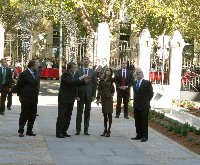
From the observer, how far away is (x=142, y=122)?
12945 millimetres

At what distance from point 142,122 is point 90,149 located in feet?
6.37

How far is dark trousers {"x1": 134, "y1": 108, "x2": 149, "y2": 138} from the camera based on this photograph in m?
12.9

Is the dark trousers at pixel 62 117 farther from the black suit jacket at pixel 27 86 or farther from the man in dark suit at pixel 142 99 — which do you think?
the man in dark suit at pixel 142 99

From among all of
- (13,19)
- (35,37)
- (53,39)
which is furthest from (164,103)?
(53,39)

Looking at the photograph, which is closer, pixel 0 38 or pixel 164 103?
pixel 164 103

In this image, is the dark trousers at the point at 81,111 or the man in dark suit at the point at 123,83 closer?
the dark trousers at the point at 81,111

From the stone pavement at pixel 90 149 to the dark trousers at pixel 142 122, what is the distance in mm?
249

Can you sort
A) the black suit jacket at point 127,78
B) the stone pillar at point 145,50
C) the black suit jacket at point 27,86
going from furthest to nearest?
the stone pillar at point 145,50 → the black suit jacket at point 127,78 → the black suit jacket at point 27,86

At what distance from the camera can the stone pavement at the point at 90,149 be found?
400 inches

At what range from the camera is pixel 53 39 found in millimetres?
57906

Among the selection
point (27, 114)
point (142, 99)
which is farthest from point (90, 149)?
point (27, 114)

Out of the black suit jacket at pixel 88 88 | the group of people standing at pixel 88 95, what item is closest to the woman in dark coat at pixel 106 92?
the group of people standing at pixel 88 95

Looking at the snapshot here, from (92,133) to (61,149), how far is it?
2708 mm

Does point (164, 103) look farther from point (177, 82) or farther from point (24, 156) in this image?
point (24, 156)
